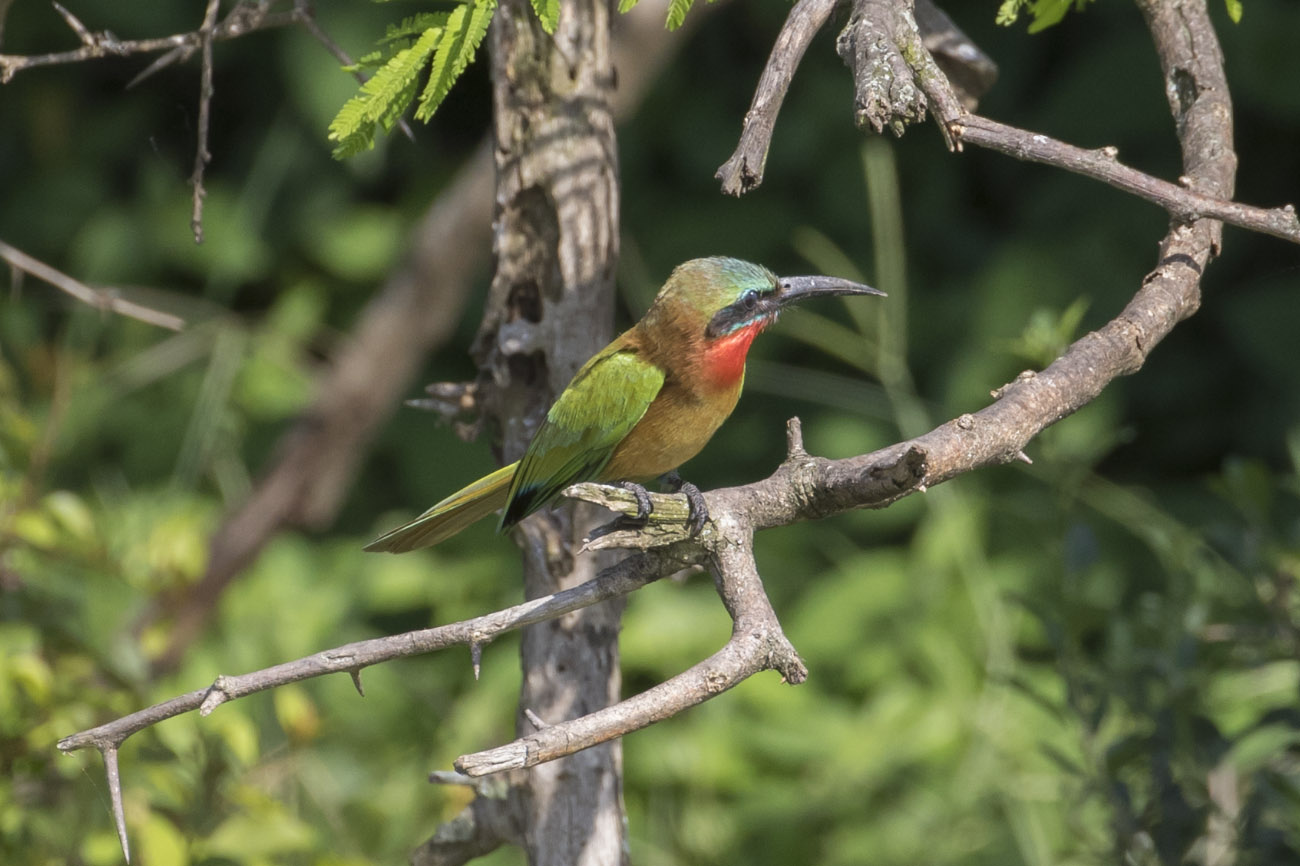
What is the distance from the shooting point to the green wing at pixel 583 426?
7.57 ft

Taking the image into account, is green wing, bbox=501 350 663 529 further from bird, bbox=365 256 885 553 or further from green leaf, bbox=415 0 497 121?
green leaf, bbox=415 0 497 121

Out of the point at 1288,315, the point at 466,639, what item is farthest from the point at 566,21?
the point at 1288,315

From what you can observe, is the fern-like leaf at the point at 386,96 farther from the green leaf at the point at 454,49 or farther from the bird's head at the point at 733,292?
the bird's head at the point at 733,292

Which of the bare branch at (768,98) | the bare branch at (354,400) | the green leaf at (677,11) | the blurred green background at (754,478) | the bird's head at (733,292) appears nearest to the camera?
the bare branch at (768,98)

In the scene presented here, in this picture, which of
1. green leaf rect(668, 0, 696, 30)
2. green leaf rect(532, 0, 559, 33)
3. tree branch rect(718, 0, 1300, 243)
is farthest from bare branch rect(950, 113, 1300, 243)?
green leaf rect(532, 0, 559, 33)

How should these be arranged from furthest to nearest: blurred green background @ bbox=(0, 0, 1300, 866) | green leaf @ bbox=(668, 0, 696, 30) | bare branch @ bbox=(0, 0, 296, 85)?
blurred green background @ bbox=(0, 0, 1300, 866) < bare branch @ bbox=(0, 0, 296, 85) < green leaf @ bbox=(668, 0, 696, 30)

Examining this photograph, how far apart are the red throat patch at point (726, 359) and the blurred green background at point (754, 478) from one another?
56 centimetres

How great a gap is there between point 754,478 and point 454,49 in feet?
8.98

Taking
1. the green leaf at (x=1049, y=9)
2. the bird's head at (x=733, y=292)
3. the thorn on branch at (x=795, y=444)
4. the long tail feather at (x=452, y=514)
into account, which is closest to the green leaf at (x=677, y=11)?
the thorn on branch at (x=795, y=444)

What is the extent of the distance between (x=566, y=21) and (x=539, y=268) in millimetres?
443

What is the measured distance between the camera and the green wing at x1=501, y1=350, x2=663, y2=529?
7.57ft

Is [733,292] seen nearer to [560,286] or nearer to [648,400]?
[648,400]

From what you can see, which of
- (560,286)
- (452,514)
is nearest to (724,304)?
(560,286)

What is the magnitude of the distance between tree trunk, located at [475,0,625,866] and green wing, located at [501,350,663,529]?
0.07m
